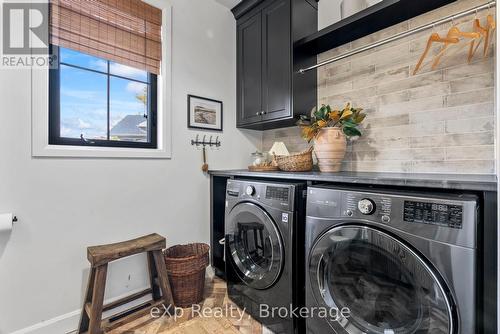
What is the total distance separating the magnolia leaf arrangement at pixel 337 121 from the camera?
1.65 meters

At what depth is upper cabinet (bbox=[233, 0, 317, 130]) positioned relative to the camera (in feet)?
6.31

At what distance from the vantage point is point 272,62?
205cm

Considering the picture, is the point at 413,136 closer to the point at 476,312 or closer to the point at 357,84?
the point at 357,84

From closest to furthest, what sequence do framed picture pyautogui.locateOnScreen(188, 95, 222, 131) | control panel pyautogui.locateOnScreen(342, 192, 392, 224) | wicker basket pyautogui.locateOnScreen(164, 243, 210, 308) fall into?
control panel pyautogui.locateOnScreen(342, 192, 392, 224)
wicker basket pyautogui.locateOnScreen(164, 243, 210, 308)
framed picture pyautogui.locateOnScreen(188, 95, 222, 131)

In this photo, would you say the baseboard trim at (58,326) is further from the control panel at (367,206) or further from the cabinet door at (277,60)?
the cabinet door at (277,60)

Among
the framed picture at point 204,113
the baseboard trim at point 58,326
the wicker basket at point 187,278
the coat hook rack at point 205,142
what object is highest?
the framed picture at point 204,113

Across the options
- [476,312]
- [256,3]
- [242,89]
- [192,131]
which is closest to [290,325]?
[476,312]

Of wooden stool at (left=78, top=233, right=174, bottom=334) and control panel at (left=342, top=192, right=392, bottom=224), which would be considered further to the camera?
wooden stool at (left=78, top=233, right=174, bottom=334)

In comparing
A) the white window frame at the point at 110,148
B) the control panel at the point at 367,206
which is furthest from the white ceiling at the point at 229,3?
the control panel at the point at 367,206

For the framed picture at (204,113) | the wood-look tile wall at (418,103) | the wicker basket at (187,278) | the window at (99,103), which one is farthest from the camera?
the framed picture at (204,113)

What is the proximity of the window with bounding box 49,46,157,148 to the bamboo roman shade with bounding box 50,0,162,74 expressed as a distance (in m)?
0.09

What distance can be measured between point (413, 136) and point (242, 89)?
152 centimetres

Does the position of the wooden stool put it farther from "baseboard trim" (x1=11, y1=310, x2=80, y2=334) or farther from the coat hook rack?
the coat hook rack

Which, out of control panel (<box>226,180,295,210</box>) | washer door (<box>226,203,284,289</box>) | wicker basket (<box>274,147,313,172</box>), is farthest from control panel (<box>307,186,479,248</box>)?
wicker basket (<box>274,147,313,172</box>)
